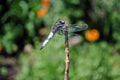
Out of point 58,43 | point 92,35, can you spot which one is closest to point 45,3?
point 58,43

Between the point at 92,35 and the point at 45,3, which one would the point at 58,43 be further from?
the point at 92,35

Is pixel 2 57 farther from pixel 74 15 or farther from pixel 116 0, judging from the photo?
pixel 116 0

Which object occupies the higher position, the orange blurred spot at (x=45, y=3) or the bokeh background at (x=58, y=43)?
the orange blurred spot at (x=45, y=3)

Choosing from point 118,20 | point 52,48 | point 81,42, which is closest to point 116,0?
point 118,20

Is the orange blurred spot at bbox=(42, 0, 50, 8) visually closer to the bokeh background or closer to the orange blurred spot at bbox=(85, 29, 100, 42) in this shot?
the bokeh background

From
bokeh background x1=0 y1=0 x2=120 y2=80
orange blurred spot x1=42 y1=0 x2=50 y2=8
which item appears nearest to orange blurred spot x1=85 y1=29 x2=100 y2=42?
bokeh background x1=0 y1=0 x2=120 y2=80

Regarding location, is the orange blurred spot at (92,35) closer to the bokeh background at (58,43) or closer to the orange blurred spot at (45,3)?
the bokeh background at (58,43)

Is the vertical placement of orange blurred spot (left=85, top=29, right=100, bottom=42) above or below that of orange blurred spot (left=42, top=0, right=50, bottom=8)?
below

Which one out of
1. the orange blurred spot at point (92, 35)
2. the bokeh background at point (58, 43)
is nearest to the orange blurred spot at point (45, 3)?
the bokeh background at point (58, 43)
